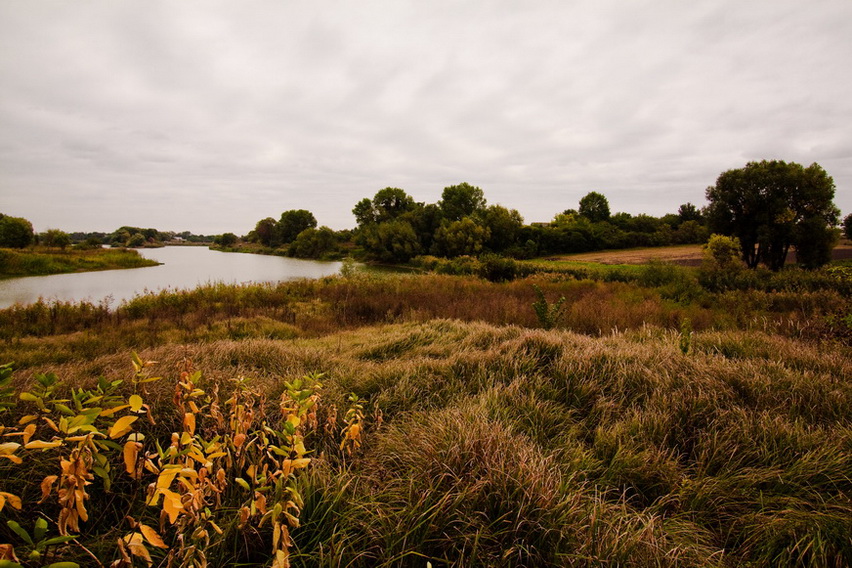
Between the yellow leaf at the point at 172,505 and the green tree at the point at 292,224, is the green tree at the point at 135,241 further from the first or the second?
the yellow leaf at the point at 172,505

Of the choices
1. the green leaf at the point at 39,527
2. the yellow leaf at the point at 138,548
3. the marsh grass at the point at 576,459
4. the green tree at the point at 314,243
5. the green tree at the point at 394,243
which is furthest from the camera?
the green tree at the point at 314,243

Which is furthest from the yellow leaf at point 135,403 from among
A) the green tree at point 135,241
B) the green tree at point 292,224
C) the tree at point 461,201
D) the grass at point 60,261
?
the green tree at point 292,224

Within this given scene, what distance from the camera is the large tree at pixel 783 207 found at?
86.5 ft

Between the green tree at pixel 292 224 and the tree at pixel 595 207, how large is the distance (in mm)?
56198

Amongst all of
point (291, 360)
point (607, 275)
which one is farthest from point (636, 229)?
point (291, 360)

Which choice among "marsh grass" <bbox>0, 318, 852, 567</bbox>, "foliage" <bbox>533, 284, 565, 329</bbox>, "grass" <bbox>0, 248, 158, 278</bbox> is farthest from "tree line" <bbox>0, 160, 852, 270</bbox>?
"marsh grass" <bbox>0, 318, 852, 567</bbox>

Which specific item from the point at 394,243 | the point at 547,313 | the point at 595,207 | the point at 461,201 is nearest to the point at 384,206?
the point at 461,201

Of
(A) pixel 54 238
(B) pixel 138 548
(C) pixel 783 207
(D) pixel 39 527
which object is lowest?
(B) pixel 138 548

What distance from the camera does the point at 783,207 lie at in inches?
1045

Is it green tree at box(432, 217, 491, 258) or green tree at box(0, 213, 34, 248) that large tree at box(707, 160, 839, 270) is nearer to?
green tree at box(432, 217, 491, 258)

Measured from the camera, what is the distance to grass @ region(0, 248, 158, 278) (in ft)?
58.6

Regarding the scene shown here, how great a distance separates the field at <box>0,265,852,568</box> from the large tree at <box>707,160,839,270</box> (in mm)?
30315

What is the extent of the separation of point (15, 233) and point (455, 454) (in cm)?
3572

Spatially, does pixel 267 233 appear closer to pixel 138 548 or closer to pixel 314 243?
pixel 314 243
